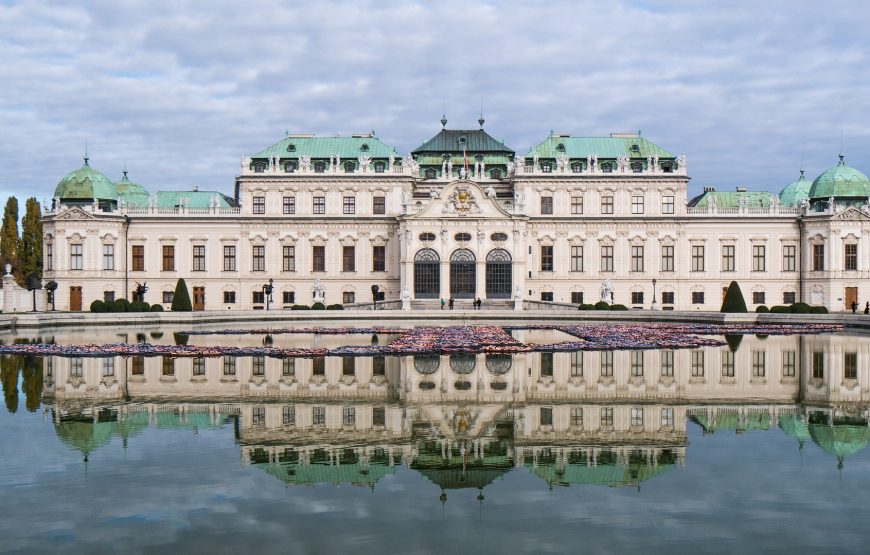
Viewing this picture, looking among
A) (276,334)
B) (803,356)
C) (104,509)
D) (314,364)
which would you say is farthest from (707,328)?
(104,509)

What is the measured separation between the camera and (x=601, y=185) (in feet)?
242

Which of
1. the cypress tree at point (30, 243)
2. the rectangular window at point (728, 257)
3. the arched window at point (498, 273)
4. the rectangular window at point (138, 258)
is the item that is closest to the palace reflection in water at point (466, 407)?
the arched window at point (498, 273)

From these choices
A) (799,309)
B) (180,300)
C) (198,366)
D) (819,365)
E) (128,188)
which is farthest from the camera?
(128,188)

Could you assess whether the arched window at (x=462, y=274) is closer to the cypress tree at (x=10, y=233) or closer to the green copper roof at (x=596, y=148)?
the green copper roof at (x=596, y=148)

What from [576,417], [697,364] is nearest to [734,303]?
[697,364]

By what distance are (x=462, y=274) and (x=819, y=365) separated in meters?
44.6

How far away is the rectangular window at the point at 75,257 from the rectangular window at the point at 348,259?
853 inches

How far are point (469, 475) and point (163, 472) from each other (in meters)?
4.85

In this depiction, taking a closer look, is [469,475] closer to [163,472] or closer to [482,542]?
[482,542]

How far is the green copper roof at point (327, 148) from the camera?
75.0 meters

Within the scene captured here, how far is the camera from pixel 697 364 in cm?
2819

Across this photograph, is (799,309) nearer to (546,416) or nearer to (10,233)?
(546,416)

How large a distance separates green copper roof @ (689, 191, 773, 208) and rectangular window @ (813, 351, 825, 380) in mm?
46053

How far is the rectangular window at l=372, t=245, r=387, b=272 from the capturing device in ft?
244
